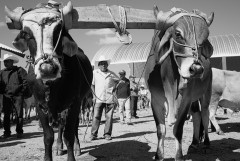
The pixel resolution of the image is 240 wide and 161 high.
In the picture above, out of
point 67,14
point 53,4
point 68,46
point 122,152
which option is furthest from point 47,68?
point 122,152

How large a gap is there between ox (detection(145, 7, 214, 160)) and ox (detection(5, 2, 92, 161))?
1299 millimetres

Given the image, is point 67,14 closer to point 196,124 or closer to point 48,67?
point 48,67

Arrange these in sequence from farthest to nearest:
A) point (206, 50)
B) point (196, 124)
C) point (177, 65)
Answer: point (196, 124) < point (206, 50) < point (177, 65)

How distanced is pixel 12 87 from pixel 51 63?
193 inches

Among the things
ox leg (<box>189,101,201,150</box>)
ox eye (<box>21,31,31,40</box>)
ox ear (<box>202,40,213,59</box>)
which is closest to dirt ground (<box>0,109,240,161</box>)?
ox leg (<box>189,101,201,150</box>)

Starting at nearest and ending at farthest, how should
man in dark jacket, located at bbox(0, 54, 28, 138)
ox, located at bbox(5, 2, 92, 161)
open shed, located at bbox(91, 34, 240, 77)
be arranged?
ox, located at bbox(5, 2, 92, 161) < man in dark jacket, located at bbox(0, 54, 28, 138) < open shed, located at bbox(91, 34, 240, 77)

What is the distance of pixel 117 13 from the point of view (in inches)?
173

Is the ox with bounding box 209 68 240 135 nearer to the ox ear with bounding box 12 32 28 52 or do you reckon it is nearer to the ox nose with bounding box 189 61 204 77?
the ox nose with bounding box 189 61 204 77

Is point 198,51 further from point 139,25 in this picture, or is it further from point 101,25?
point 101,25

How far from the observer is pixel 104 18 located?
4.30 metres

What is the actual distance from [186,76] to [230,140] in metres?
3.82

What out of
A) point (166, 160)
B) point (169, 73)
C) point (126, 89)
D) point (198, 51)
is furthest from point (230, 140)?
point (126, 89)

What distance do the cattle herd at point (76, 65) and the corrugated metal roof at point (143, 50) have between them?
21.9m

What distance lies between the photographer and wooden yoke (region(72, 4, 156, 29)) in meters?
4.16
